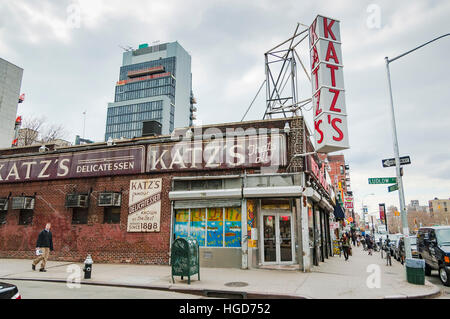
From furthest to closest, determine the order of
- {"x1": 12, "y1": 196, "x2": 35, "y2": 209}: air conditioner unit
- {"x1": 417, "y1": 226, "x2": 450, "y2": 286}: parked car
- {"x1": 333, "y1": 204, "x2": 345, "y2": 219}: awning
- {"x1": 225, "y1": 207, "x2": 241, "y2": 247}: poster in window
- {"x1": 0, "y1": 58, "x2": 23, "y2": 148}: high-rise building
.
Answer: {"x1": 0, "y1": 58, "x2": 23, "y2": 148}: high-rise building → {"x1": 333, "y1": 204, "x2": 345, "y2": 219}: awning → {"x1": 12, "y1": 196, "x2": 35, "y2": 209}: air conditioner unit → {"x1": 225, "y1": 207, "x2": 241, "y2": 247}: poster in window → {"x1": 417, "y1": 226, "x2": 450, "y2": 286}: parked car

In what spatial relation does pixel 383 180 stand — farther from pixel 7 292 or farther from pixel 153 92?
pixel 153 92

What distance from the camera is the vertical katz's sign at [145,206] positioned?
592 inches

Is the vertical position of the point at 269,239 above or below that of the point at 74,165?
below

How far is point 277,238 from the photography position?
1370cm

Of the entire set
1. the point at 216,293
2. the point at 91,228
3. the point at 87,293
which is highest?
the point at 91,228

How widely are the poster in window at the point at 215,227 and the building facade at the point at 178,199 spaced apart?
0.15 ft

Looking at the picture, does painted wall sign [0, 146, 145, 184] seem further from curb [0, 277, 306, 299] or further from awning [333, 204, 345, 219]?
awning [333, 204, 345, 219]

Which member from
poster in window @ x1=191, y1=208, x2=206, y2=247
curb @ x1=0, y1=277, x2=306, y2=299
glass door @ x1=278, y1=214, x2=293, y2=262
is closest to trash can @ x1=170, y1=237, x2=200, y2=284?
curb @ x1=0, y1=277, x2=306, y2=299

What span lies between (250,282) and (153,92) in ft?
392

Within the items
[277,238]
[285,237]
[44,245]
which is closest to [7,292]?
[44,245]

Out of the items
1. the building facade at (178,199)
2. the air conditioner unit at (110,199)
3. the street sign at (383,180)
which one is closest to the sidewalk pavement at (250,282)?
the building facade at (178,199)

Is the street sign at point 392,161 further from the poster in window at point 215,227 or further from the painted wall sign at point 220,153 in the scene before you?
the poster in window at point 215,227

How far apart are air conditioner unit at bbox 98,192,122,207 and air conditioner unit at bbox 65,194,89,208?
101 cm

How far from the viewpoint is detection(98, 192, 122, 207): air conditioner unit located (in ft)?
51.0
